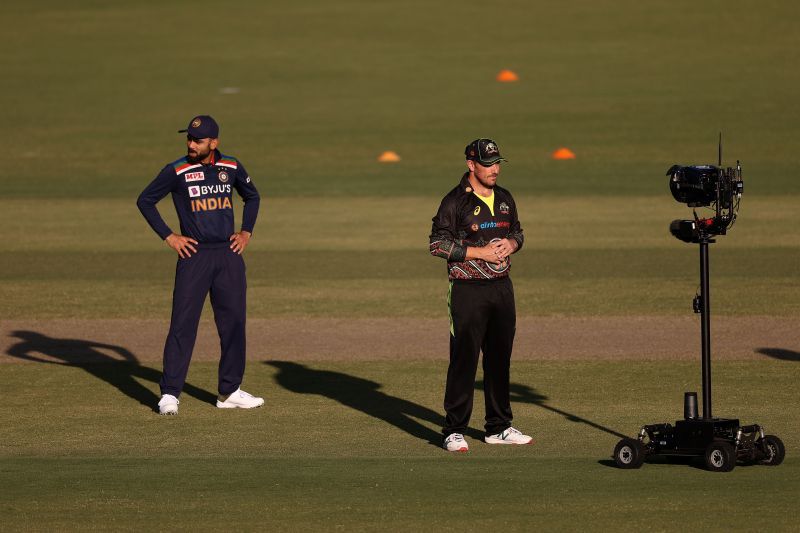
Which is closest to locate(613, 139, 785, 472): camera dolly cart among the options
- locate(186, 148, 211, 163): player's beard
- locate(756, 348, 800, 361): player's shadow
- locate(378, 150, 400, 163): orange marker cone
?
locate(186, 148, 211, 163): player's beard

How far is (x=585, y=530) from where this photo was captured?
302 inches

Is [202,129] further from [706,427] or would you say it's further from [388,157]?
[388,157]

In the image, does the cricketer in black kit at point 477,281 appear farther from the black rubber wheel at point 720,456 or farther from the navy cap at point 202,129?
the navy cap at point 202,129

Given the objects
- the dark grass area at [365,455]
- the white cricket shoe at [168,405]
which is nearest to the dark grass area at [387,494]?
the dark grass area at [365,455]

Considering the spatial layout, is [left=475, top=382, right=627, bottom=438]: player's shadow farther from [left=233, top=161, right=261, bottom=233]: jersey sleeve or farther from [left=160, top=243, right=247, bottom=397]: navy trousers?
[left=233, top=161, right=261, bottom=233]: jersey sleeve

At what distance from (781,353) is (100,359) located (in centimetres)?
599

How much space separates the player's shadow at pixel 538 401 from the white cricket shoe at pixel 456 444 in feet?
3.50

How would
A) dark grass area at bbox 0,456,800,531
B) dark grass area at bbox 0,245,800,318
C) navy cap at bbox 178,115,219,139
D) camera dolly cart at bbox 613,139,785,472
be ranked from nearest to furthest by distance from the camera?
dark grass area at bbox 0,456,800,531, camera dolly cart at bbox 613,139,785,472, navy cap at bbox 178,115,219,139, dark grass area at bbox 0,245,800,318

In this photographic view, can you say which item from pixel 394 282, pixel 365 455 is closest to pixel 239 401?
pixel 365 455

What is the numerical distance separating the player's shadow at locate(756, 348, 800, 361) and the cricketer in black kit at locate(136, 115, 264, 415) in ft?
15.1

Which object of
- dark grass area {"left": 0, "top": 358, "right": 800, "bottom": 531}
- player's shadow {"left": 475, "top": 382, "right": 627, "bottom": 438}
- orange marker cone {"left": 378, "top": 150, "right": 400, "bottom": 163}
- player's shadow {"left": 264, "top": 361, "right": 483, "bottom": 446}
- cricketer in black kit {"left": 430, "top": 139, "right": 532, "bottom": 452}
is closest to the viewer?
dark grass area {"left": 0, "top": 358, "right": 800, "bottom": 531}

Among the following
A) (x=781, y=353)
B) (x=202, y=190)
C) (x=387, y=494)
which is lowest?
(x=387, y=494)

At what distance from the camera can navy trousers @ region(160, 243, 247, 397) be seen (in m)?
11.2

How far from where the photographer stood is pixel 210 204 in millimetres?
11203
